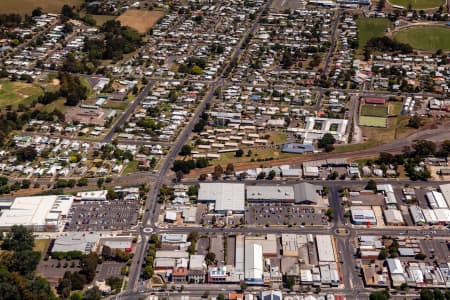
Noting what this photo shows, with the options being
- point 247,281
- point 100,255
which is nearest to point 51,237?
point 100,255

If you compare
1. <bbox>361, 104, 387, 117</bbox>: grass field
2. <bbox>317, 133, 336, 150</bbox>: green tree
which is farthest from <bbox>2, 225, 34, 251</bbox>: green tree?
<bbox>361, 104, 387, 117</bbox>: grass field

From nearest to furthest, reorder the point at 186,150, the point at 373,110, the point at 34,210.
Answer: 1. the point at 34,210
2. the point at 186,150
3. the point at 373,110

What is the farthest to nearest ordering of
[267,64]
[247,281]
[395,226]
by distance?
[267,64] → [395,226] → [247,281]

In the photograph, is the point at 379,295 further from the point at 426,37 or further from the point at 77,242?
the point at 426,37

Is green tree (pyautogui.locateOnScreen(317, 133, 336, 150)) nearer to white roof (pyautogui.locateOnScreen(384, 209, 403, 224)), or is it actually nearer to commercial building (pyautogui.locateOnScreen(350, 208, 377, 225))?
commercial building (pyautogui.locateOnScreen(350, 208, 377, 225))

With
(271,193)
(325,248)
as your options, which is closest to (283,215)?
(271,193)

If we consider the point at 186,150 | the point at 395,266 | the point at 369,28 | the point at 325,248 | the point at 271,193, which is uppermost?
the point at 369,28

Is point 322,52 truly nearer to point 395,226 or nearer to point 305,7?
point 305,7
